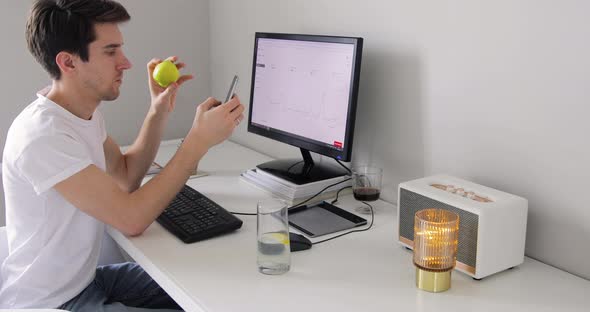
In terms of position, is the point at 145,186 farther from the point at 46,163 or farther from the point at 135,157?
the point at 135,157

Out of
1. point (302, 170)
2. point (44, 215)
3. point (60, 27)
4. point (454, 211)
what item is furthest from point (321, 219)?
point (60, 27)

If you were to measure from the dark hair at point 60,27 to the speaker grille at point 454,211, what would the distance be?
89 centimetres

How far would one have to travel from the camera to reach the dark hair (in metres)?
1.55

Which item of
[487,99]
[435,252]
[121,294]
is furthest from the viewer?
[121,294]

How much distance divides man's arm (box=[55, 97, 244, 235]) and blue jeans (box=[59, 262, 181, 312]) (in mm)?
206

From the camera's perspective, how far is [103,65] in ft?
5.32

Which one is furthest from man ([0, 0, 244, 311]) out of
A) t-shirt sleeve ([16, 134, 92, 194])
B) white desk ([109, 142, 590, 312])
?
white desk ([109, 142, 590, 312])

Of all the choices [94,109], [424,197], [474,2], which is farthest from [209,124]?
[474,2]

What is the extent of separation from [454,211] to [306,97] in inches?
27.9

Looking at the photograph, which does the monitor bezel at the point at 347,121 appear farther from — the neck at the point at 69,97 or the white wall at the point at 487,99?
the neck at the point at 69,97

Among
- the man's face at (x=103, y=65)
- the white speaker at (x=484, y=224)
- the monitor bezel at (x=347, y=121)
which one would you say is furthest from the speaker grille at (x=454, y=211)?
the man's face at (x=103, y=65)

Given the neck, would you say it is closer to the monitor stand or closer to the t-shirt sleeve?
the t-shirt sleeve

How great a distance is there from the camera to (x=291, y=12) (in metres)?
2.20

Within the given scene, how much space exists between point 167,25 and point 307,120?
112cm
